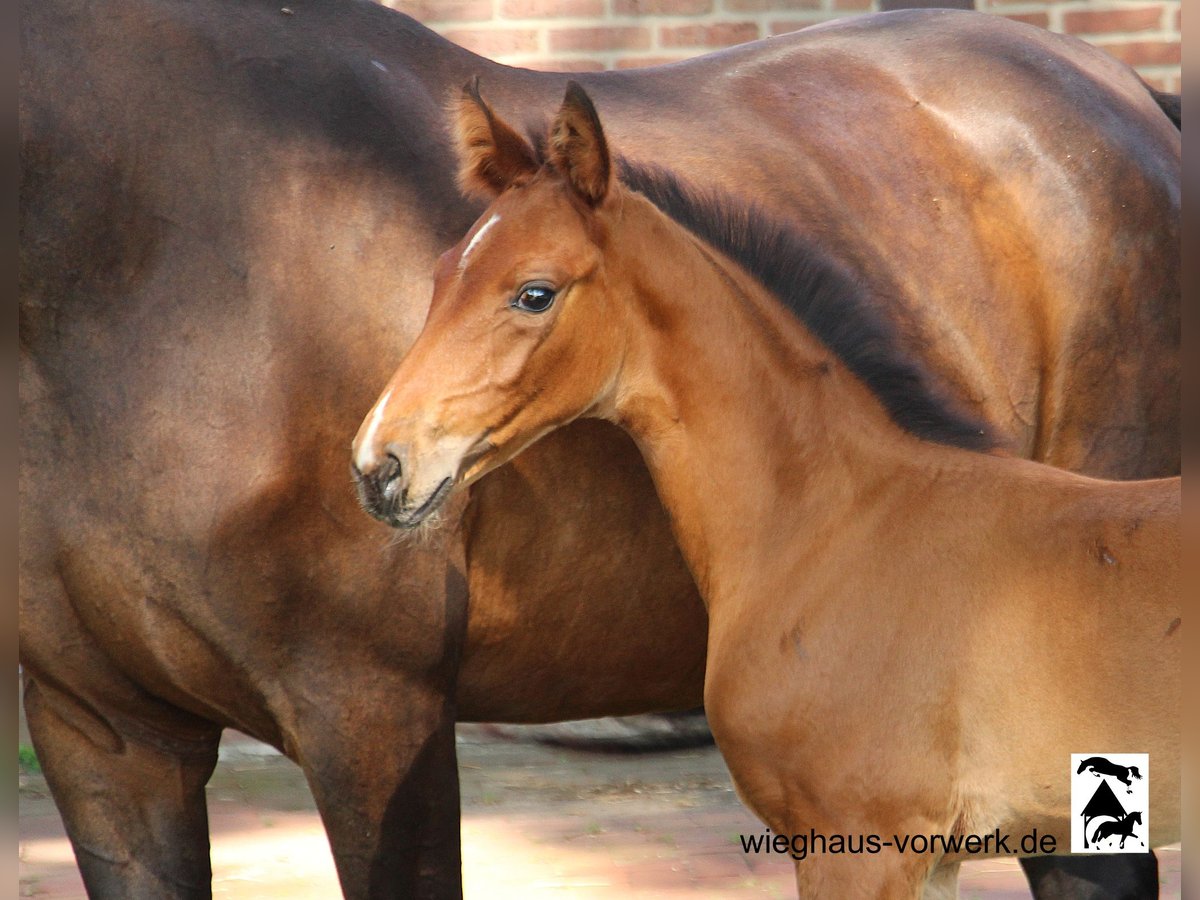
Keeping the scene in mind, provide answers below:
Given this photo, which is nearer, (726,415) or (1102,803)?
(1102,803)

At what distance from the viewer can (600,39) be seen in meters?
4.69

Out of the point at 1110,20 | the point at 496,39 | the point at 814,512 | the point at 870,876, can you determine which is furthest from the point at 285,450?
the point at 1110,20

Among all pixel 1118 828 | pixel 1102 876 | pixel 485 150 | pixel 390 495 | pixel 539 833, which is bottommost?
pixel 539 833

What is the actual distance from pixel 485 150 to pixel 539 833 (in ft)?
8.57

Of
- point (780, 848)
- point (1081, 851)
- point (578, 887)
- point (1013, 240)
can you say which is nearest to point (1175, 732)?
point (1081, 851)

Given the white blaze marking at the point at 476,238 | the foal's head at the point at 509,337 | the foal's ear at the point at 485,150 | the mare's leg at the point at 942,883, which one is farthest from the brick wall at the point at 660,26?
the mare's leg at the point at 942,883

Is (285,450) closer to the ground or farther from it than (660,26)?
closer to the ground

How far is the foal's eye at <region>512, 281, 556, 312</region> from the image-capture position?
2.23 m

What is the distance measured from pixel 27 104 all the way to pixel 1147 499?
1728 millimetres

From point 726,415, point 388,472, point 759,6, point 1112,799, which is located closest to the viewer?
point 1112,799

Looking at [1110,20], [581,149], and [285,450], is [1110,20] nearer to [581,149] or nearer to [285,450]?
[581,149]

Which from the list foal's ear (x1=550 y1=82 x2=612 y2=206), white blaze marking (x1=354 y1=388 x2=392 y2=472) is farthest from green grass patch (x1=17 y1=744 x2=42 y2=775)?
foal's ear (x1=550 y1=82 x2=612 y2=206)

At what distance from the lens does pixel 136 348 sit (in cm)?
231

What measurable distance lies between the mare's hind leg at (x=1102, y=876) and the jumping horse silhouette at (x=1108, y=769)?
3.53ft
